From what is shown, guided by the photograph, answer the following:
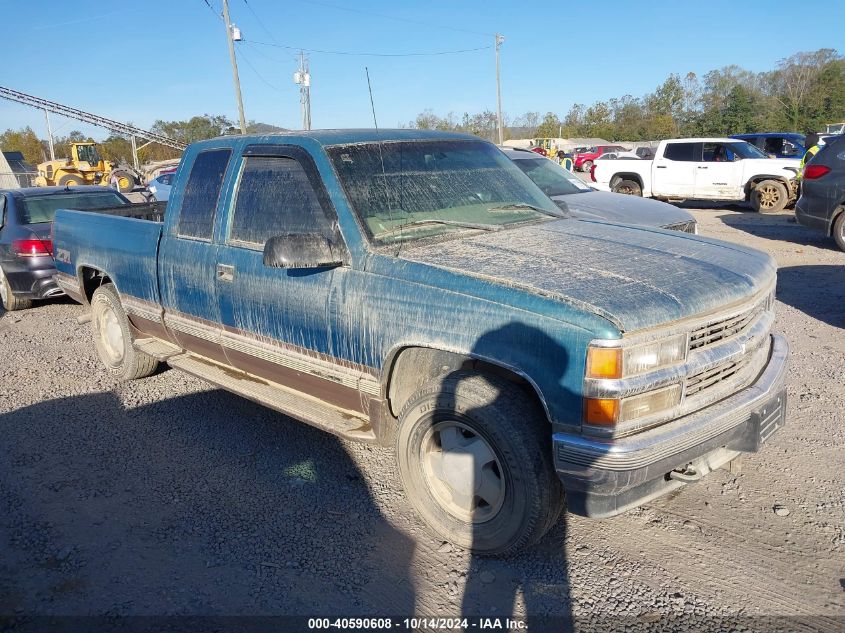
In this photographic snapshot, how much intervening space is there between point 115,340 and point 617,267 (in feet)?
Result: 15.2

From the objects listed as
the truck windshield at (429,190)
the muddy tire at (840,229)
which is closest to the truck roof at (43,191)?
the truck windshield at (429,190)

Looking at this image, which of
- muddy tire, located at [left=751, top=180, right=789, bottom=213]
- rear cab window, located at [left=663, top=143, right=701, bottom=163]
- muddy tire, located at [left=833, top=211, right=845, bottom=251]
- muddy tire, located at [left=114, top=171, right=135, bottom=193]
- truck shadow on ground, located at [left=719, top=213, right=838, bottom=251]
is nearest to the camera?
muddy tire, located at [left=833, top=211, right=845, bottom=251]

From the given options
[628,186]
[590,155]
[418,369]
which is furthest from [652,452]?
[590,155]

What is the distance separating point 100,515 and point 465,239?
8.27ft

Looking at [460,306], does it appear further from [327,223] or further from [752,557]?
[752,557]

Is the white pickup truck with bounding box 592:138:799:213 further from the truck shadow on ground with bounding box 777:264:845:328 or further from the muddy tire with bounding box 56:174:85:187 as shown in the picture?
the muddy tire with bounding box 56:174:85:187

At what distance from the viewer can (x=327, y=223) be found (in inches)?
141

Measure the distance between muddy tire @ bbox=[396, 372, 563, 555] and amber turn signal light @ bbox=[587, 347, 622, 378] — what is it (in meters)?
0.44

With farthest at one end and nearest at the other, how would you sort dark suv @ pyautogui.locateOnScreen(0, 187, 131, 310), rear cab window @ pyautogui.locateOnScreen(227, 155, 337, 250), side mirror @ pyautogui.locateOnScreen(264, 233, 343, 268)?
dark suv @ pyautogui.locateOnScreen(0, 187, 131, 310) → rear cab window @ pyautogui.locateOnScreen(227, 155, 337, 250) → side mirror @ pyautogui.locateOnScreen(264, 233, 343, 268)

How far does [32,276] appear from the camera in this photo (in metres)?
8.26

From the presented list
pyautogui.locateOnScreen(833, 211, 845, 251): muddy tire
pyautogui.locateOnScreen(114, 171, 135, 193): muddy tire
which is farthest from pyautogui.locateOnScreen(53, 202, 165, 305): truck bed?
pyautogui.locateOnScreen(114, 171, 135, 193): muddy tire

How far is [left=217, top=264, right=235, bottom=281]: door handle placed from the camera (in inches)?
161

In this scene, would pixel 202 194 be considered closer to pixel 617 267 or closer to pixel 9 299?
pixel 617 267

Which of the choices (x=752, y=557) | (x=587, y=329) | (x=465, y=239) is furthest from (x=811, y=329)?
(x=587, y=329)
